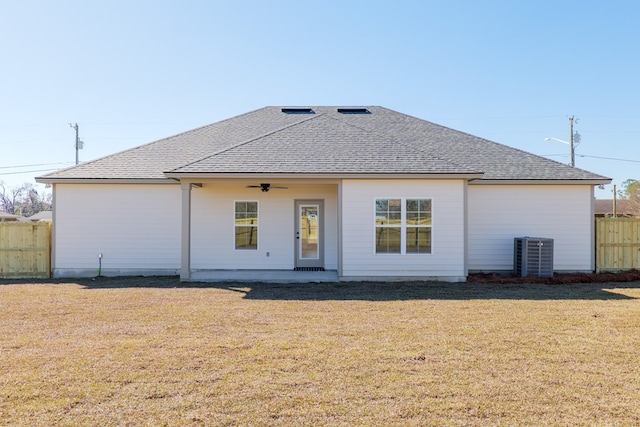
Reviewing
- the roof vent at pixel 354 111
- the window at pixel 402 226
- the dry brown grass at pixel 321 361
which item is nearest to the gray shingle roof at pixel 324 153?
the roof vent at pixel 354 111

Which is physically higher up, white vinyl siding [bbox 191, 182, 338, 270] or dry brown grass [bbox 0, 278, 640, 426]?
white vinyl siding [bbox 191, 182, 338, 270]

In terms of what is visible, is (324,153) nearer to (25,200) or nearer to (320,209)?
(320,209)

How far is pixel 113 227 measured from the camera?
11.4 metres

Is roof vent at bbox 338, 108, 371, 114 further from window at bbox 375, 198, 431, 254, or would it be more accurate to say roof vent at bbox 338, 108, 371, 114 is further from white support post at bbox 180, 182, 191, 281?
white support post at bbox 180, 182, 191, 281

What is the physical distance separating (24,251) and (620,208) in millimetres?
42565

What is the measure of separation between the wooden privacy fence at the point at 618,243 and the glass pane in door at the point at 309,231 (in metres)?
8.37

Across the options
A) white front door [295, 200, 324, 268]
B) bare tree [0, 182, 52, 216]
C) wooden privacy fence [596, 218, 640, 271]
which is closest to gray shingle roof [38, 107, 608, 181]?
wooden privacy fence [596, 218, 640, 271]

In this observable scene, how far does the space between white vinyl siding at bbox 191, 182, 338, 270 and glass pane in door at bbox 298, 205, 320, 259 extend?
28cm

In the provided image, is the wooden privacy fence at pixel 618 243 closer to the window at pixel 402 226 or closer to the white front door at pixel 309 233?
the window at pixel 402 226

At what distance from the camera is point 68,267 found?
37.1 ft

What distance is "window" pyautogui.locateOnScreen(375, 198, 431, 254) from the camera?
9.87 metres

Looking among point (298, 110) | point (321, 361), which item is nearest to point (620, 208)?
point (298, 110)

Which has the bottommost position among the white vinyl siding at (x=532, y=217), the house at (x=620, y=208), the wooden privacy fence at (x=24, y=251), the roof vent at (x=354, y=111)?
the wooden privacy fence at (x=24, y=251)

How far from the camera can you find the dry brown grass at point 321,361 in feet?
10.5
